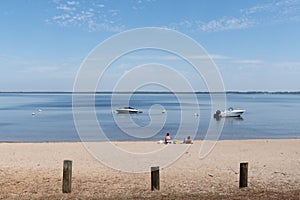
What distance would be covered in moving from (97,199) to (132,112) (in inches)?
2444

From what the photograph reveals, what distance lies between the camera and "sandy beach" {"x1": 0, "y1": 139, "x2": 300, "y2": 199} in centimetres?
868

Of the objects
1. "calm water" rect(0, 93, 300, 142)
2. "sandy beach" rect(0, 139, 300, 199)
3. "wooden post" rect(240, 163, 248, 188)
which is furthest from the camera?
"calm water" rect(0, 93, 300, 142)

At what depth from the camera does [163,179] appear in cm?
1130

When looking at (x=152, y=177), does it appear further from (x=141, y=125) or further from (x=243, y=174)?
(x=141, y=125)

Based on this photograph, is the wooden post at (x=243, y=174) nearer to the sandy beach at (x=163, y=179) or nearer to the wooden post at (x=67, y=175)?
the sandy beach at (x=163, y=179)

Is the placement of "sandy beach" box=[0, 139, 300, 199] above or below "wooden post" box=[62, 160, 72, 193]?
below

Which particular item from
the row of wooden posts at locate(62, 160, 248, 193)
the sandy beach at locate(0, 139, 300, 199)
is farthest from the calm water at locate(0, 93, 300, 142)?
the row of wooden posts at locate(62, 160, 248, 193)

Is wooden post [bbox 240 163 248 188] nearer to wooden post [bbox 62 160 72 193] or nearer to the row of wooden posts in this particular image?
the row of wooden posts

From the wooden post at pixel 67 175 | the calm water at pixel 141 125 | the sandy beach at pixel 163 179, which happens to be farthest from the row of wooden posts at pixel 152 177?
the calm water at pixel 141 125

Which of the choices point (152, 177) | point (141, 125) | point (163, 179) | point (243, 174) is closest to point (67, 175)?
point (152, 177)

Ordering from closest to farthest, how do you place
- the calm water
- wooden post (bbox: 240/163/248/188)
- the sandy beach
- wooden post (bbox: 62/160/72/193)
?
the sandy beach
wooden post (bbox: 62/160/72/193)
wooden post (bbox: 240/163/248/188)
the calm water

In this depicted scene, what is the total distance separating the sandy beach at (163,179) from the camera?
868cm

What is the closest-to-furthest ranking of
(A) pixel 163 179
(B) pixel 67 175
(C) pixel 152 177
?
(B) pixel 67 175, (C) pixel 152 177, (A) pixel 163 179

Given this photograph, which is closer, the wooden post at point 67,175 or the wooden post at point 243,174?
the wooden post at point 67,175
